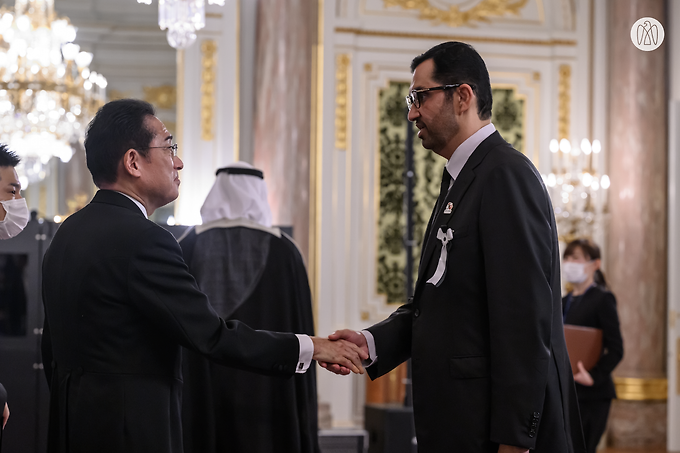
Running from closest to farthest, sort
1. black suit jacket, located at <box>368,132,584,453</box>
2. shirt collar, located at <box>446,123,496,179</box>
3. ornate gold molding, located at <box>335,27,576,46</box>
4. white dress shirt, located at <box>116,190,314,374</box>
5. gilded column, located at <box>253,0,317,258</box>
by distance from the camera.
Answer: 1. black suit jacket, located at <box>368,132,584,453</box>
2. shirt collar, located at <box>446,123,496,179</box>
3. white dress shirt, located at <box>116,190,314,374</box>
4. gilded column, located at <box>253,0,317,258</box>
5. ornate gold molding, located at <box>335,27,576,46</box>

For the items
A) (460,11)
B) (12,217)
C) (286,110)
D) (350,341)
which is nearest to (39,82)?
(286,110)

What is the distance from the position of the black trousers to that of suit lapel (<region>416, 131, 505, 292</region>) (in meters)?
2.70

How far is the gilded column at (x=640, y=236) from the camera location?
7.23 metres

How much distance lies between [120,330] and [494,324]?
0.95 meters

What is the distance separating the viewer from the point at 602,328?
182 inches

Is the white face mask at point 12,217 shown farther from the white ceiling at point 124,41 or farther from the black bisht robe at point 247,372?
the white ceiling at point 124,41

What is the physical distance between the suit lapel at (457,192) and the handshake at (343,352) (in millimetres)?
448

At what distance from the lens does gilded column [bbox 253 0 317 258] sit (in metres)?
6.72

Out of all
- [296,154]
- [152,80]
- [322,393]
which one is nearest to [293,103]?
[296,154]

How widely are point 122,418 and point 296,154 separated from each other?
4877 millimetres

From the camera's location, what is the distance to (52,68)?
5.86m

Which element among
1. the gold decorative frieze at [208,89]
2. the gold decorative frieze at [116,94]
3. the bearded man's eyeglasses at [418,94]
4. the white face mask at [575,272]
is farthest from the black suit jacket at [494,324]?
the gold decorative frieze at [116,94]

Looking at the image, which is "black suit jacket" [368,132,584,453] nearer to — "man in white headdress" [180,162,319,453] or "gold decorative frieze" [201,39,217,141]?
"man in white headdress" [180,162,319,453]

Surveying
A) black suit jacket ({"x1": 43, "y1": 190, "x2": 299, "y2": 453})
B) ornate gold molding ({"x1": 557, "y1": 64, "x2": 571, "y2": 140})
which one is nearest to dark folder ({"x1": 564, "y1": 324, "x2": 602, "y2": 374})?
black suit jacket ({"x1": 43, "y1": 190, "x2": 299, "y2": 453})
